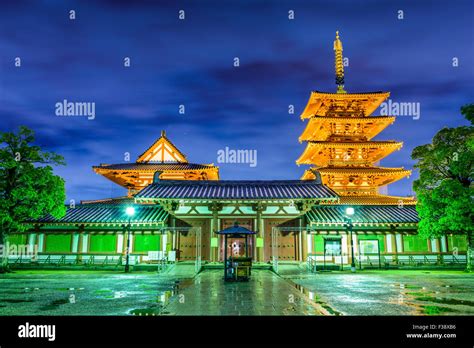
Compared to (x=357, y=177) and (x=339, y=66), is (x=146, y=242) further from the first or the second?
(x=339, y=66)

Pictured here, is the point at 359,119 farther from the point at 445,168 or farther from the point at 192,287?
the point at 192,287

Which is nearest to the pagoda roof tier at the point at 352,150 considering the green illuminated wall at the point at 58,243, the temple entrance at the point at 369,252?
the temple entrance at the point at 369,252

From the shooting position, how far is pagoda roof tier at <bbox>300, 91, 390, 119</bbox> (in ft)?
107

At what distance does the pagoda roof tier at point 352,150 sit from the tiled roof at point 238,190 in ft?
22.0

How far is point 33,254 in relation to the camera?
23859mm

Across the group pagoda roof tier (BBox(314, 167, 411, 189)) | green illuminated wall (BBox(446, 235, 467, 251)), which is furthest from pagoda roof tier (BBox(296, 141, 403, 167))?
green illuminated wall (BBox(446, 235, 467, 251))

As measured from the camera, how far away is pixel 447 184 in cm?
2017

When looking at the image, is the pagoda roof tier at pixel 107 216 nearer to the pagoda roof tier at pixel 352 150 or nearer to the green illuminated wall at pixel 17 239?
the green illuminated wall at pixel 17 239

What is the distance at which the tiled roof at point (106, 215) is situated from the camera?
926 inches

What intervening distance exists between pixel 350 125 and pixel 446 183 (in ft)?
46.1

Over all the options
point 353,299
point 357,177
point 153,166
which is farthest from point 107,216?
point 357,177

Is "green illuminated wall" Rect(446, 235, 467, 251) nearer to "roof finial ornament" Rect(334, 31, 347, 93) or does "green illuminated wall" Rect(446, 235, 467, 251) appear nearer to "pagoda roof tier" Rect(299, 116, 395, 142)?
"pagoda roof tier" Rect(299, 116, 395, 142)

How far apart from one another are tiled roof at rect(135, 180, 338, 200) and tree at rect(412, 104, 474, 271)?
5796 millimetres
